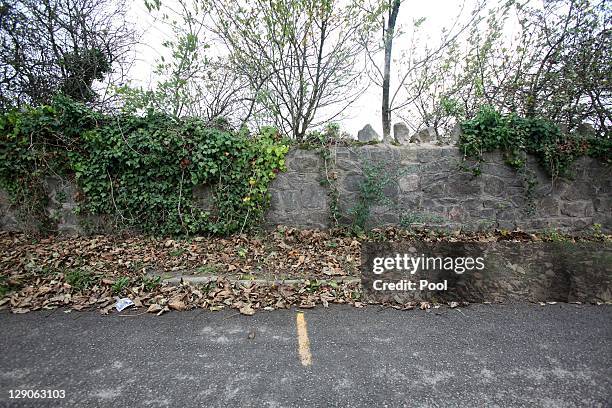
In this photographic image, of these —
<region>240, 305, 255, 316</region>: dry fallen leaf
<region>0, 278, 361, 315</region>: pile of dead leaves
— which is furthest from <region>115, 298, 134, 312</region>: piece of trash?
<region>240, 305, 255, 316</region>: dry fallen leaf

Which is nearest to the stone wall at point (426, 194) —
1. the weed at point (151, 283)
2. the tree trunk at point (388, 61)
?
the tree trunk at point (388, 61)

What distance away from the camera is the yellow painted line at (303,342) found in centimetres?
198

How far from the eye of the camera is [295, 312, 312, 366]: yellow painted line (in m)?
1.98

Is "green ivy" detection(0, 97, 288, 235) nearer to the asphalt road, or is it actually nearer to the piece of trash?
the piece of trash

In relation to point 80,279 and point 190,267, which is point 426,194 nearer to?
point 190,267

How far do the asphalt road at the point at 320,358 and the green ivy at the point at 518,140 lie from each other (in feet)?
9.39

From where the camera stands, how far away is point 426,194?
4953 mm

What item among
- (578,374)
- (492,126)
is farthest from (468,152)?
(578,374)

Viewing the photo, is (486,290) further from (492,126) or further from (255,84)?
(255,84)

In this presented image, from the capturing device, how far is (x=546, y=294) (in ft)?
9.28

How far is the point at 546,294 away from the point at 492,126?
9.98ft

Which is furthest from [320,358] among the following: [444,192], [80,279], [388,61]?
[388,61]

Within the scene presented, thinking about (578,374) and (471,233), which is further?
(471,233)

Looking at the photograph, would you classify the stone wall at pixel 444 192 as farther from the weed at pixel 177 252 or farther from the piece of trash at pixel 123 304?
the piece of trash at pixel 123 304
